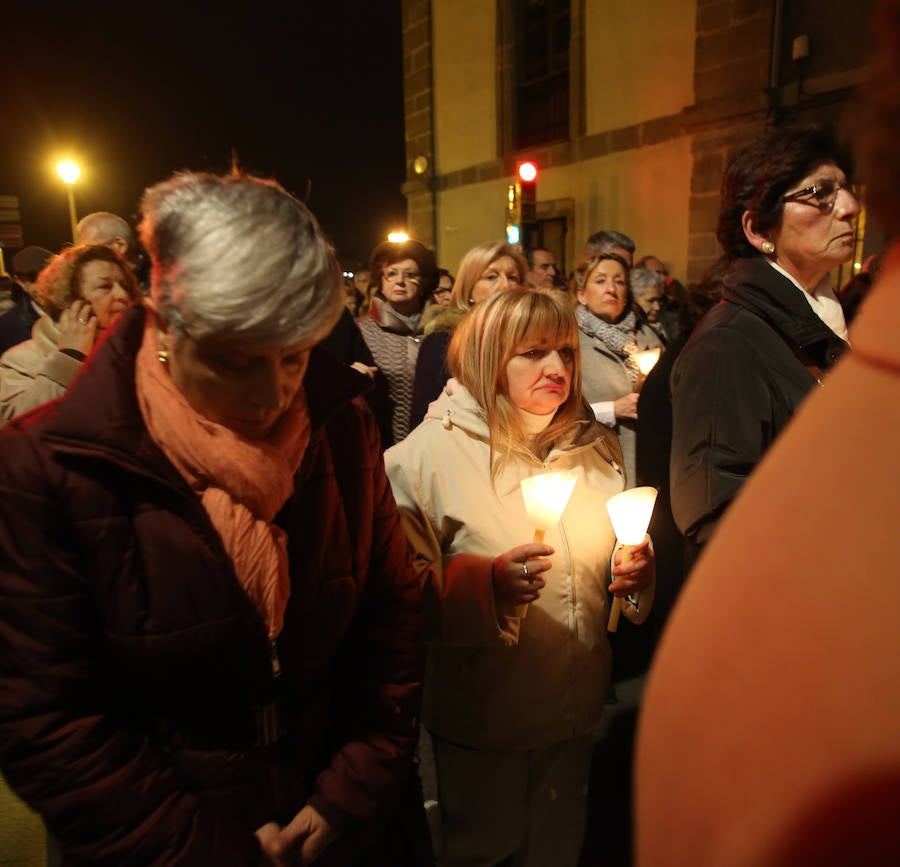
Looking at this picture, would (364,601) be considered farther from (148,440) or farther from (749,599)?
(749,599)

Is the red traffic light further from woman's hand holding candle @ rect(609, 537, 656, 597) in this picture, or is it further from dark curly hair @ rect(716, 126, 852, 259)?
woman's hand holding candle @ rect(609, 537, 656, 597)

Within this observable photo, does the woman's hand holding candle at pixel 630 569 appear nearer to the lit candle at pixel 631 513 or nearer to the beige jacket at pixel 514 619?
the lit candle at pixel 631 513

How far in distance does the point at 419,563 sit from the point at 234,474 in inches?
35.0

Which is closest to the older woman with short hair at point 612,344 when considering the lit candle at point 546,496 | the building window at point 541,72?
the lit candle at point 546,496

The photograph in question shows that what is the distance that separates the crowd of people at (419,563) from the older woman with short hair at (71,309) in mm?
17

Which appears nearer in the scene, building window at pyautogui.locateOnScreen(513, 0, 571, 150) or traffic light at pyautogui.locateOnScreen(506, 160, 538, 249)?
traffic light at pyautogui.locateOnScreen(506, 160, 538, 249)

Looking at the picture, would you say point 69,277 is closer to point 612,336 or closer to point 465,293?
point 465,293

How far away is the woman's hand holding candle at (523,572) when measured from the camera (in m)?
1.89

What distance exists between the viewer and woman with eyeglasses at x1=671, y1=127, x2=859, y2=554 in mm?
→ 2014

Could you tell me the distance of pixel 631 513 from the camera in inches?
76.0

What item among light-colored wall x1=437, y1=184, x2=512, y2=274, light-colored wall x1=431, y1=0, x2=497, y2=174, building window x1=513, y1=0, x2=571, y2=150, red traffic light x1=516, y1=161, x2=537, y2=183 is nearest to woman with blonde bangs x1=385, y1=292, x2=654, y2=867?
red traffic light x1=516, y1=161, x2=537, y2=183

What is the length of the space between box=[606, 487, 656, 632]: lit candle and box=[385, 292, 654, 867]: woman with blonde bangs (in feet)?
0.23

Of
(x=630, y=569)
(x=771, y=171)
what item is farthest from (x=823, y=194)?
(x=630, y=569)

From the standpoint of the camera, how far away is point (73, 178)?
16375mm
